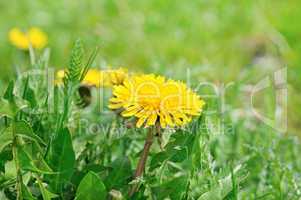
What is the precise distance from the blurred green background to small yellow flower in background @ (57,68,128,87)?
92cm

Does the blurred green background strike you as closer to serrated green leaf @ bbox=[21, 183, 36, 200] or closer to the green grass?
the green grass

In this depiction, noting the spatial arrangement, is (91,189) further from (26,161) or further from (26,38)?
(26,38)

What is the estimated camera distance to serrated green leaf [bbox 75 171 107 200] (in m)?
1.19

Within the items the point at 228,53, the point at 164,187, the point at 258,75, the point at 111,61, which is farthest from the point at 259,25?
the point at 164,187

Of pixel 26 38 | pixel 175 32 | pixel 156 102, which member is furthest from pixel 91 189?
pixel 175 32

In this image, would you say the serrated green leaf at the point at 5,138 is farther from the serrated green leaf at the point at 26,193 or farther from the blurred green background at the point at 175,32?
the blurred green background at the point at 175,32

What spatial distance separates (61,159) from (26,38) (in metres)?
1.48

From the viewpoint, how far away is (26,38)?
2645 mm

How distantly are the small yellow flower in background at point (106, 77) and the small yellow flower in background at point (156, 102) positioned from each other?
14cm

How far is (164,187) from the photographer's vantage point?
4.25ft

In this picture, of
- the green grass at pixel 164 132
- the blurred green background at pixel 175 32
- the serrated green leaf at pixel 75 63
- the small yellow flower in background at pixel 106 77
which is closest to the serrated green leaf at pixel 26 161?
the green grass at pixel 164 132

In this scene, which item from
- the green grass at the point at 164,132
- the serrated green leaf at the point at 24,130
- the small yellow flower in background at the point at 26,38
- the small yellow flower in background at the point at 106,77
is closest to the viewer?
the serrated green leaf at the point at 24,130

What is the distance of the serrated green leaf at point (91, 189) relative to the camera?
1.19 meters

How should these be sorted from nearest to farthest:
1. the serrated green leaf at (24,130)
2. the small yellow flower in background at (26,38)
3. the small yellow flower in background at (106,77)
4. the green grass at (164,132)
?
the serrated green leaf at (24,130) < the green grass at (164,132) < the small yellow flower in background at (106,77) < the small yellow flower in background at (26,38)
